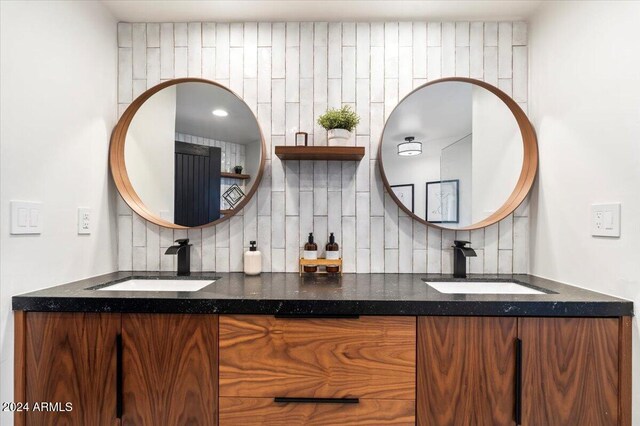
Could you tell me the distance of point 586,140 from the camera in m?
1.27

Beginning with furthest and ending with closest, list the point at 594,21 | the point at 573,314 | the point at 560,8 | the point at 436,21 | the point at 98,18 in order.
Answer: the point at 436,21 < the point at 98,18 < the point at 560,8 < the point at 594,21 < the point at 573,314

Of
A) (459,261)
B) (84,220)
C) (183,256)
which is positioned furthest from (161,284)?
(459,261)

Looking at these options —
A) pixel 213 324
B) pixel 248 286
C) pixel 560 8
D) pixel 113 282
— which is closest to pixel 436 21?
pixel 560 8

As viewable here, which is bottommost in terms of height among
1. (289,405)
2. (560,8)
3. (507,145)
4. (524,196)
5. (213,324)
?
(289,405)

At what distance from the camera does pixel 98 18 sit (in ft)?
5.08

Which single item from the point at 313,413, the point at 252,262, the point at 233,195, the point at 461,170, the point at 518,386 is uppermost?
the point at 461,170

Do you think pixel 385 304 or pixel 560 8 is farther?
pixel 560 8

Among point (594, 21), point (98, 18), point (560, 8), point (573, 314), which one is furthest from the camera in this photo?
point (98, 18)

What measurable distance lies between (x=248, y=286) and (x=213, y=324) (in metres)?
0.25

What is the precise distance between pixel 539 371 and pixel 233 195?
147 cm

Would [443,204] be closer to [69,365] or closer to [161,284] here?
[161,284]

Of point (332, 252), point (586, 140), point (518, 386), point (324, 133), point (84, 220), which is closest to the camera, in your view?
point (518, 386)

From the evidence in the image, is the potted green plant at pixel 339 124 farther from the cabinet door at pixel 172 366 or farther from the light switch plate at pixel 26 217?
the light switch plate at pixel 26 217

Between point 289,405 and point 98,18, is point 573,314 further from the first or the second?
point 98,18
